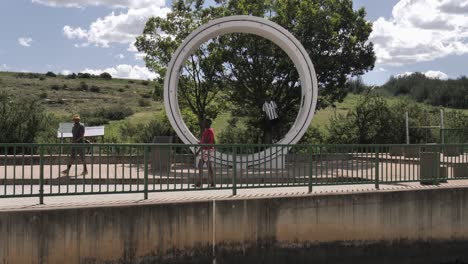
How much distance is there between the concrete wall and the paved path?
0.20 m

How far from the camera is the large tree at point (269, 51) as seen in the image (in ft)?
70.9

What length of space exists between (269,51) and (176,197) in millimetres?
13473

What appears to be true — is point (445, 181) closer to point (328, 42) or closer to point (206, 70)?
point (328, 42)

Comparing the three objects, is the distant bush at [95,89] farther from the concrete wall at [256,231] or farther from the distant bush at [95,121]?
the concrete wall at [256,231]

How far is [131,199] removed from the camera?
9.16 meters

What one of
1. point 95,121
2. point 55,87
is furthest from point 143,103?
point 95,121

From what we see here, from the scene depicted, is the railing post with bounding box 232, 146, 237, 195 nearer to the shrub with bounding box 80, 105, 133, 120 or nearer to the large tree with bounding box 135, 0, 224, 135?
the large tree with bounding box 135, 0, 224, 135

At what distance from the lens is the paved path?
8.37 metres

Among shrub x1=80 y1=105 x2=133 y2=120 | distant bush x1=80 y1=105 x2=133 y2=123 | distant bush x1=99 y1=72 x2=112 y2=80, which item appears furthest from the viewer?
distant bush x1=99 y1=72 x2=112 y2=80

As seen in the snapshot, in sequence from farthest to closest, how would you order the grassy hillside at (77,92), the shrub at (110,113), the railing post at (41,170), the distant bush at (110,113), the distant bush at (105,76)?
the distant bush at (105,76) < the grassy hillside at (77,92) < the shrub at (110,113) < the distant bush at (110,113) < the railing post at (41,170)

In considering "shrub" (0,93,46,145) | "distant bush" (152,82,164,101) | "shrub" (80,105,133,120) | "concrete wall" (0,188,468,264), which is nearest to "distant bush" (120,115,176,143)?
"distant bush" (152,82,164,101)

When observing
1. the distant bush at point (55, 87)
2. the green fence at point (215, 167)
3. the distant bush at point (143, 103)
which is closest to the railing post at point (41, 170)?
the green fence at point (215, 167)

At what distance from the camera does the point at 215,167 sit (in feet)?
31.3

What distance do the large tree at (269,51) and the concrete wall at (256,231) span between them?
12.2 metres
